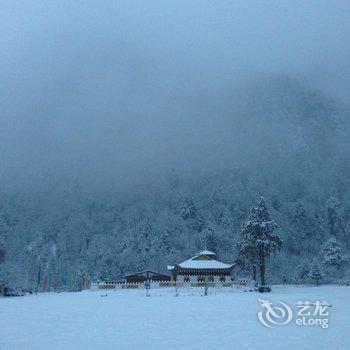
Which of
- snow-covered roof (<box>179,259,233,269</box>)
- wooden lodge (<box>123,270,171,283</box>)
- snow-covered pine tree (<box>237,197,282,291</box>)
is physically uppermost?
snow-covered pine tree (<box>237,197,282,291</box>)

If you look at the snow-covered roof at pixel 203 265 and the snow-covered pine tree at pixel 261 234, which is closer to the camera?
the snow-covered pine tree at pixel 261 234

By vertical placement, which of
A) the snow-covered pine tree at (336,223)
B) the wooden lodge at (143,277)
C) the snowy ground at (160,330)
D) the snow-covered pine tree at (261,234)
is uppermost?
the snow-covered pine tree at (336,223)

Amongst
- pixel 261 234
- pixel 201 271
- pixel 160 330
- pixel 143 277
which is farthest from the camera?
pixel 143 277

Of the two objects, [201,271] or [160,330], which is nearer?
[160,330]

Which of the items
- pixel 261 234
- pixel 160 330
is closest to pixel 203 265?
pixel 261 234

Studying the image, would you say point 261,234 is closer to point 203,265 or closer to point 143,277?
point 203,265

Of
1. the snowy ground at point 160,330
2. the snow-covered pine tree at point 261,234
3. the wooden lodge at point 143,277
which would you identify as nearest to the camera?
the snowy ground at point 160,330

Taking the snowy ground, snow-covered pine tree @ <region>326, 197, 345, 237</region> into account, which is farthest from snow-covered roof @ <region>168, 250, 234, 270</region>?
snow-covered pine tree @ <region>326, 197, 345, 237</region>

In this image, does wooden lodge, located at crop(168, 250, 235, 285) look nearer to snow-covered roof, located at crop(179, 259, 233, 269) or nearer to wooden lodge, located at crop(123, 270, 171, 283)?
snow-covered roof, located at crop(179, 259, 233, 269)

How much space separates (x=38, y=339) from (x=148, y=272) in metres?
71.5

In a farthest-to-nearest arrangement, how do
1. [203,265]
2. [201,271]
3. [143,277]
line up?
1. [143,277]
2. [203,265]
3. [201,271]

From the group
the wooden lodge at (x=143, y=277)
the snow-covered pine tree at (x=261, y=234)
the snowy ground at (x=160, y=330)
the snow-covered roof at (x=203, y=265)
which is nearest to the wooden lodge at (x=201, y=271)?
the snow-covered roof at (x=203, y=265)

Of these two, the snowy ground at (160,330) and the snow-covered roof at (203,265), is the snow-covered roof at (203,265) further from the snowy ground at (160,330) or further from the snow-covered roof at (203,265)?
the snowy ground at (160,330)

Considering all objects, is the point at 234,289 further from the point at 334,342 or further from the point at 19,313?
the point at 334,342
